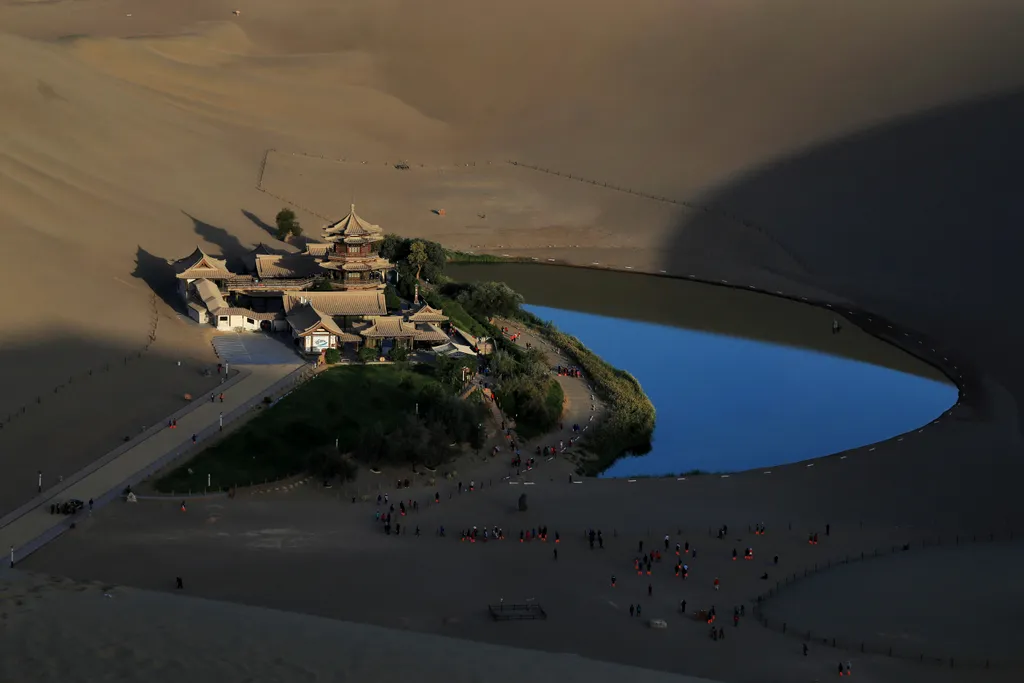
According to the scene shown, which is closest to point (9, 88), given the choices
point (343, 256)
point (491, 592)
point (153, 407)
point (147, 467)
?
point (343, 256)

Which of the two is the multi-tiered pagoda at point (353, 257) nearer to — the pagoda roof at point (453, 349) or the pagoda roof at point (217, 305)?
the pagoda roof at point (217, 305)

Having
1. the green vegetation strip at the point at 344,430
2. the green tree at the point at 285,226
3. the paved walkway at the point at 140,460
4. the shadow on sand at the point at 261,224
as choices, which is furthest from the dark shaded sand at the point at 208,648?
the shadow on sand at the point at 261,224

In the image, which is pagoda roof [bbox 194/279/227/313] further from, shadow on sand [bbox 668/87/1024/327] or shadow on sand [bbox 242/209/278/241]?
shadow on sand [bbox 668/87/1024/327]

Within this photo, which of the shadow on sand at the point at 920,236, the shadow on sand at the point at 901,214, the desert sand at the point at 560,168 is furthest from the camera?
the shadow on sand at the point at 901,214

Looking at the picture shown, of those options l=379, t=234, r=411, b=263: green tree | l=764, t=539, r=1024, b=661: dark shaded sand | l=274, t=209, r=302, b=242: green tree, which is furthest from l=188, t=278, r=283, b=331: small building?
l=764, t=539, r=1024, b=661: dark shaded sand

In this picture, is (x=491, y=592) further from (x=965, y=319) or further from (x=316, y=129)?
(x=316, y=129)

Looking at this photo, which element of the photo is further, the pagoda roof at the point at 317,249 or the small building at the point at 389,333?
the pagoda roof at the point at 317,249
